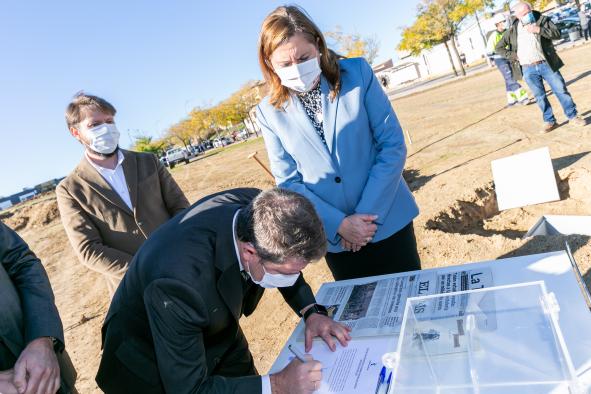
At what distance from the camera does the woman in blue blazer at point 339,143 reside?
7.14 feet

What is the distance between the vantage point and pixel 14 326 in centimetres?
176

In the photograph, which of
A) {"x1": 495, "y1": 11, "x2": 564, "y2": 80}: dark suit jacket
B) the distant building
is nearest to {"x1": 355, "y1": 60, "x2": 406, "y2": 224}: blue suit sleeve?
{"x1": 495, "y1": 11, "x2": 564, "y2": 80}: dark suit jacket

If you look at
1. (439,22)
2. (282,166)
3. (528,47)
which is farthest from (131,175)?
(439,22)

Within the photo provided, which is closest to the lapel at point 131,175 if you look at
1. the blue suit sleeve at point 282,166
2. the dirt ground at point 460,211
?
the blue suit sleeve at point 282,166

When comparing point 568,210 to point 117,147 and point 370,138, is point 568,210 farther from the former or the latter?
point 117,147

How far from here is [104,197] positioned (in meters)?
2.66

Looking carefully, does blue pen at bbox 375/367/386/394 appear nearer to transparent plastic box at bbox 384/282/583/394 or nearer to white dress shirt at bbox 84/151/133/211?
transparent plastic box at bbox 384/282/583/394

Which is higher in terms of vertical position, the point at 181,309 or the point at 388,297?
the point at 181,309

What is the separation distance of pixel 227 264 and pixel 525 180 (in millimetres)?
3783

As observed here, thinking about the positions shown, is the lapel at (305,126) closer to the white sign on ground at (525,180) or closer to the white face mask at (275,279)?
the white face mask at (275,279)

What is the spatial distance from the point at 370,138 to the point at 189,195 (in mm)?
11226

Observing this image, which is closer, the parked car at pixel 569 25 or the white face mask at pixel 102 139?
the white face mask at pixel 102 139

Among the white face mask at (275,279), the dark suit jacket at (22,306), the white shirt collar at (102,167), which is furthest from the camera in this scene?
the white shirt collar at (102,167)

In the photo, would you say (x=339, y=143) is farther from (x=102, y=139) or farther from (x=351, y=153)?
(x=102, y=139)
